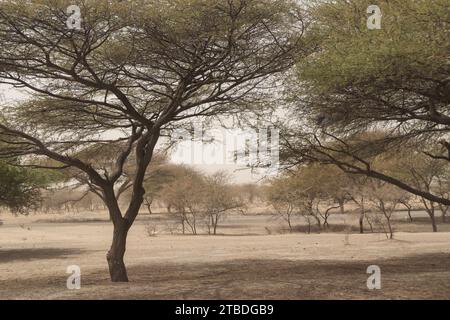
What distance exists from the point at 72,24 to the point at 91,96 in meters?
4.78

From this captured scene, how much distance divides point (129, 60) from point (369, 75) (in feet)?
17.7

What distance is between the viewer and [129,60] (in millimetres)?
12469

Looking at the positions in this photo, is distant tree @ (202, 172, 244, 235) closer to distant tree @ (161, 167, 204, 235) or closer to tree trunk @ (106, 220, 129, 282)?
distant tree @ (161, 167, 204, 235)

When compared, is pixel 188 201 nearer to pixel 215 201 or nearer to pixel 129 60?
pixel 215 201

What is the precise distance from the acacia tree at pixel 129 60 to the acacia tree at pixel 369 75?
1.13 m

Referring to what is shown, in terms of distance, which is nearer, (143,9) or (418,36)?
(418,36)

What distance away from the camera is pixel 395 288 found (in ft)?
29.0

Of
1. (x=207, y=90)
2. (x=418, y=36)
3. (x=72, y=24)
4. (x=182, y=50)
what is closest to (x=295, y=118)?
(x=207, y=90)

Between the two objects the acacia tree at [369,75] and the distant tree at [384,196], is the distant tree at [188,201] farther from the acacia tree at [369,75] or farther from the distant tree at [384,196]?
the acacia tree at [369,75]

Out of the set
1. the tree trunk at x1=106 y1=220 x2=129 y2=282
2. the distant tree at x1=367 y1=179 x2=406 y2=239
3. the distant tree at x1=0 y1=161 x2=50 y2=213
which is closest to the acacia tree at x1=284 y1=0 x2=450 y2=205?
the tree trunk at x1=106 y1=220 x2=129 y2=282

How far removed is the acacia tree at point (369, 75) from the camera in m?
9.85

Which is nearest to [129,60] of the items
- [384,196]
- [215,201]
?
[384,196]

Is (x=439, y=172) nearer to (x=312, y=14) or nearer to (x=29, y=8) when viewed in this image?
(x=312, y=14)
